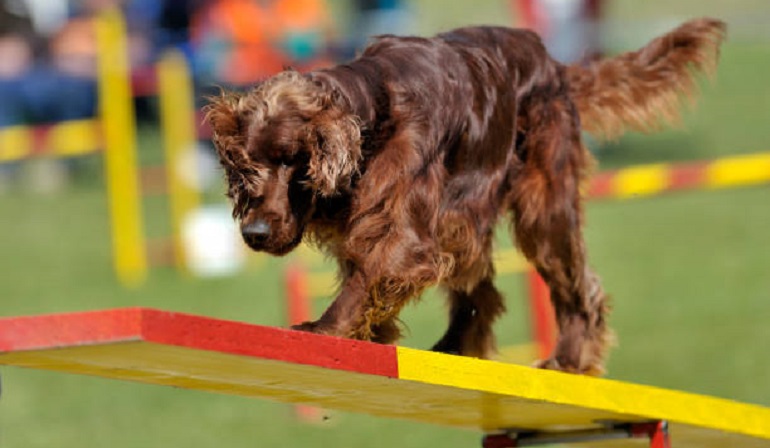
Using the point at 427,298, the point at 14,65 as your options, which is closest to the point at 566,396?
the point at 427,298

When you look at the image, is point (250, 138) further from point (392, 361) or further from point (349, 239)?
point (392, 361)

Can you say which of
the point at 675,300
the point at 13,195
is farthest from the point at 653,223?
the point at 13,195

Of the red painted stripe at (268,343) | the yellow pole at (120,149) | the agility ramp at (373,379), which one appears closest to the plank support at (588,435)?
the agility ramp at (373,379)

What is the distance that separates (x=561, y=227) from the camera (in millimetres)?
5328

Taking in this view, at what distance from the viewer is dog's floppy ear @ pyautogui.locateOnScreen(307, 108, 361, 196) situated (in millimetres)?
4242

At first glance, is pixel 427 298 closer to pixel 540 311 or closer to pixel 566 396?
pixel 540 311

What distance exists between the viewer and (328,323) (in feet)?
14.0

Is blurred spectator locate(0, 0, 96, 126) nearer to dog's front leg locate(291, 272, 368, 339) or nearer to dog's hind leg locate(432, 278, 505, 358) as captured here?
dog's hind leg locate(432, 278, 505, 358)

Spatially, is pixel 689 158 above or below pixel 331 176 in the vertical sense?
below

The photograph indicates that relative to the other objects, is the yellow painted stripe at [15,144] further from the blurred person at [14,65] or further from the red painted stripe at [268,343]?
the red painted stripe at [268,343]

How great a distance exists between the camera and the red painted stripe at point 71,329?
303 cm

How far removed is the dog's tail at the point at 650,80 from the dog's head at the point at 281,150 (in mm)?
1651

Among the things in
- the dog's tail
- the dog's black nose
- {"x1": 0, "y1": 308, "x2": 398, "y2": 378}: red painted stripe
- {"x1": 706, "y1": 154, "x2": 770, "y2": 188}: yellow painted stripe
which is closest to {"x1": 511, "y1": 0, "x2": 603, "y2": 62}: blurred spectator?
{"x1": 706, "y1": 154, "x2": 770, "y2": 188}: yellow painted stripe

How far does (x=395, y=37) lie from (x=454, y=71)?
0.73 feet
